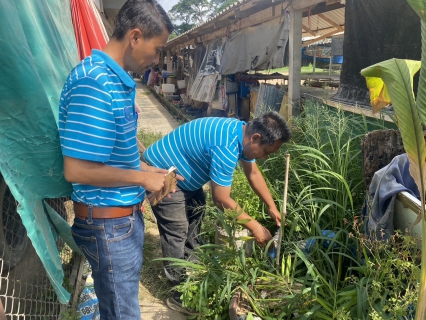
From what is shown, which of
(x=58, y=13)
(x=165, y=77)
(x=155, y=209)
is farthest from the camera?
(x=165, y=77)

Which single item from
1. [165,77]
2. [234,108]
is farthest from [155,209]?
[165,77]

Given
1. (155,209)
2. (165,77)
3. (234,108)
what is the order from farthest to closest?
(165,77) → (234,108) → (155,209)

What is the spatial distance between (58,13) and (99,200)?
169 cm

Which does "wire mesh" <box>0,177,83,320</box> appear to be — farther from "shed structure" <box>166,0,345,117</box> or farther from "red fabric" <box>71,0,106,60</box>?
"shed structure" <box>166,0,345,117</box>

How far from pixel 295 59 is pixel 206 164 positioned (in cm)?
311

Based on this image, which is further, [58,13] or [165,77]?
[165,77]

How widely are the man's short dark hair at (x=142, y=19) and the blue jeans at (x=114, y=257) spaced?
877 mm

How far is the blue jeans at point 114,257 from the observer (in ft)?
5.57

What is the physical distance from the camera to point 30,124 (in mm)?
1516

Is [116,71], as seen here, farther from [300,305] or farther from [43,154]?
[300,305]

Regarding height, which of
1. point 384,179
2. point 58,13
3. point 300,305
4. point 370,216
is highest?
point 58,13

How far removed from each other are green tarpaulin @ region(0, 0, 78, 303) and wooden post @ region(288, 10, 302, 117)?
152 inches

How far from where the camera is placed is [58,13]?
102 inches

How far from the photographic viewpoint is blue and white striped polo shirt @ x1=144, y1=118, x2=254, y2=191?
8.05ft
